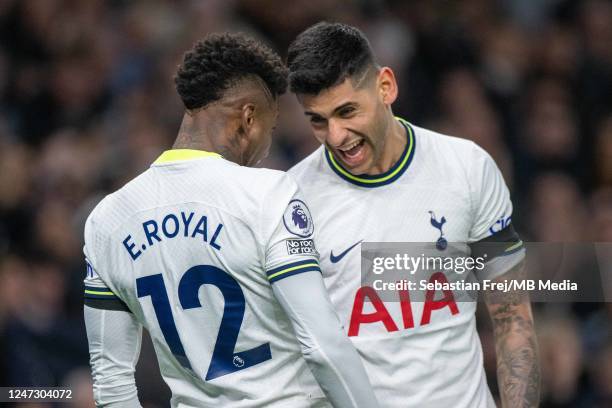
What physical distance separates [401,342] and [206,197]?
2.81 feet

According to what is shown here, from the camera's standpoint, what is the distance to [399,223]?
11.0 ft

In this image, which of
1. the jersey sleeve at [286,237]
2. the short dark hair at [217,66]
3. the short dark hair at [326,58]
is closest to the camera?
the jersey sleeve at [286,237]

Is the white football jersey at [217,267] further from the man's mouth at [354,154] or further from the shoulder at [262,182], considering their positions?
the man's mouth at [354,154]

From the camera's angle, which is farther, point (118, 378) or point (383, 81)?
point (383, 81)

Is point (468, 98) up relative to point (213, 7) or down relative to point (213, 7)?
down

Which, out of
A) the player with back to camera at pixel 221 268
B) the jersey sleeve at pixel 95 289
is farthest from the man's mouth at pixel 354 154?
the jersey sleeve at pixel 95 289

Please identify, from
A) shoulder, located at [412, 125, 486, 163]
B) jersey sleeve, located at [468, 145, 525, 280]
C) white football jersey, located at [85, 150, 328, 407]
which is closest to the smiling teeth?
shoulder, located at [412, 125, 486, 163]

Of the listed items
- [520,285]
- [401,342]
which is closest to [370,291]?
[401,342]

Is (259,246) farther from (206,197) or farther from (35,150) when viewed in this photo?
(35,150)

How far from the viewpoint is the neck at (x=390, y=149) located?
3412 mm

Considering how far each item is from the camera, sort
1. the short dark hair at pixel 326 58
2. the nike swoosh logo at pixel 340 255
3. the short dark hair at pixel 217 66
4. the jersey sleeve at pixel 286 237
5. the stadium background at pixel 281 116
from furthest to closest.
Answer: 1. the stadium background at pixel 281 116
2. the nike swoosh logo at pixel 340 255
3. the short dark hair at pixel 326 58
4. the short dark hair at pixel 217 66
5. the jersey sleeve at pixel 286 237

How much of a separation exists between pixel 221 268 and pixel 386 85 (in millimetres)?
967

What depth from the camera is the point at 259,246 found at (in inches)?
108

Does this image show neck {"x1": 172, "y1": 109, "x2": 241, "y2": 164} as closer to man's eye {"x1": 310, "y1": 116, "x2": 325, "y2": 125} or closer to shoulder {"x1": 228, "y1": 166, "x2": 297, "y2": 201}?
shoulder {"x1": 228, "y1": 166, "x2": 297, "y2": 201}
